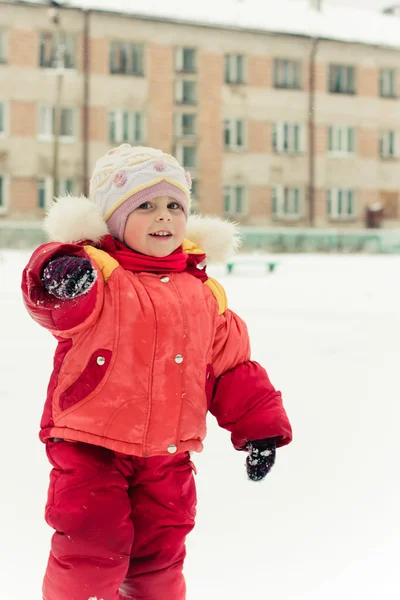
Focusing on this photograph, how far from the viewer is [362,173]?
31.0 metres

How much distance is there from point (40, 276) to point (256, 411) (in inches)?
27.1

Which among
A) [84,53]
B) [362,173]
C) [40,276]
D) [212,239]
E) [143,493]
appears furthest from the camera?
[362,173]

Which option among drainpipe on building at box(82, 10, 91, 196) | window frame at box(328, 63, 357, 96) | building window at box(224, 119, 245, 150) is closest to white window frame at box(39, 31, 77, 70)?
drainpipe on building at box(82, 10, 91, 196)

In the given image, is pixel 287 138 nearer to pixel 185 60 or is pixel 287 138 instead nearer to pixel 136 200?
pixel 185 60

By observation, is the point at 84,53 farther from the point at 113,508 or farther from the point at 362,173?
the point at 113,508

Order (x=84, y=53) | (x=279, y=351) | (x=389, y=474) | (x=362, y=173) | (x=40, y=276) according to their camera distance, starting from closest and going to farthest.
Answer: (x=40, y=276) → (x=389, y=474) → (x=279, y=351) → (x=84, y=53) → (x=362, y=173)

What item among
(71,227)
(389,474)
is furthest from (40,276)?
(389,474)

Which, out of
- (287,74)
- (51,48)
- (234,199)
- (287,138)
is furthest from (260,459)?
(287,74)

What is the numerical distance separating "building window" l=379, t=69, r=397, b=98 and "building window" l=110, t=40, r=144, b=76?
31.8 feet

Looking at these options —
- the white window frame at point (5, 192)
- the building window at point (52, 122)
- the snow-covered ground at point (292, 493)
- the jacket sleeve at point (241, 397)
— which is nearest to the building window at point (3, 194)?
the white window frame at point (5, 192)

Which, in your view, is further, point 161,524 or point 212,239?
point 212,239

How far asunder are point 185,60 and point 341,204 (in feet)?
25.4

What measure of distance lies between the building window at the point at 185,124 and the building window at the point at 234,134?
1.26m

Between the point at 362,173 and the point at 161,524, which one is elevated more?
the point at 362,173
